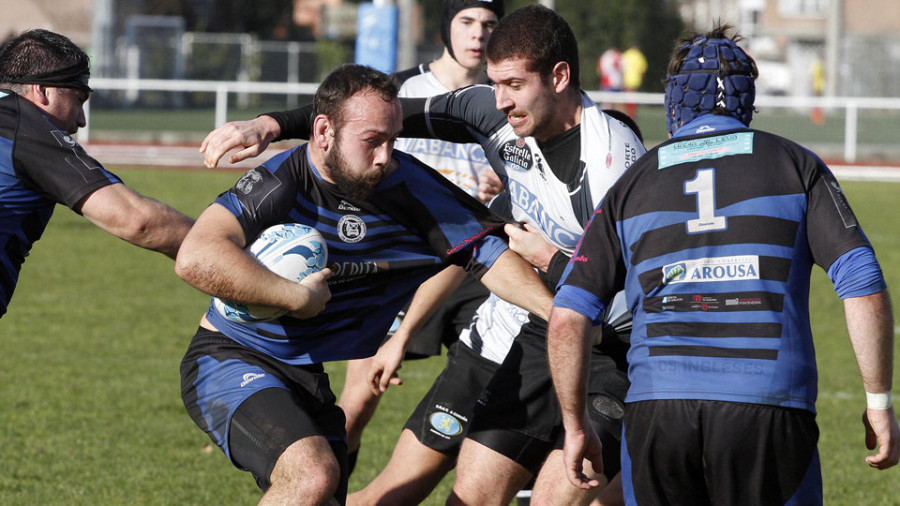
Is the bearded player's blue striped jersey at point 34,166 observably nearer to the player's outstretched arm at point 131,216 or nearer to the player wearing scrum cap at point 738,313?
the player's outstretched arm at point 131,216

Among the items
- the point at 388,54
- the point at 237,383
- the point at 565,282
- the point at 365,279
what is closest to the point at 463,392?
the point at 365,279

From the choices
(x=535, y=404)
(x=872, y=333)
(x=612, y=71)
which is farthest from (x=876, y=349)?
(x=612, y=71)

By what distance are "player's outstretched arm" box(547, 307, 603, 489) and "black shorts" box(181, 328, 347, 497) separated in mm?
902

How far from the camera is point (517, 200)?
188 inches

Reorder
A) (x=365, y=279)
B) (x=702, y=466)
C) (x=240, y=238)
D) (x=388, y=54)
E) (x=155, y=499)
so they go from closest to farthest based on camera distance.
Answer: (x=702, y=466) < (x=240, y=238) < (x=365, y=279) < (x=155, y=499) < (x=388, y=54)

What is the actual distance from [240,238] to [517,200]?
1.31m

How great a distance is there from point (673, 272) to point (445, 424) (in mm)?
1952

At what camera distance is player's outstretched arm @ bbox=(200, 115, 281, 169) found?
4.27 m

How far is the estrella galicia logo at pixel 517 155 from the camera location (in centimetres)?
462

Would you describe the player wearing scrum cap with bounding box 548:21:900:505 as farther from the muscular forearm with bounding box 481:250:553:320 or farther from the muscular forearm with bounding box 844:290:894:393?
the muscular forearm with bounding box 481:250:553:320

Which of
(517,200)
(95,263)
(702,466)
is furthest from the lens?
(95,263)

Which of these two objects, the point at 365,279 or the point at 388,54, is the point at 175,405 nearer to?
the point at 365,279

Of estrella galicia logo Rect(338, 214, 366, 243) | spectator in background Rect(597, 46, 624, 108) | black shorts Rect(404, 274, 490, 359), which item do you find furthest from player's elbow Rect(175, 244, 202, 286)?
spectator in background Rect(597, 46, 624, 108)

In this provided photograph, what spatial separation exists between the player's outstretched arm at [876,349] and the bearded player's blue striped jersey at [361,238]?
5.22ft
